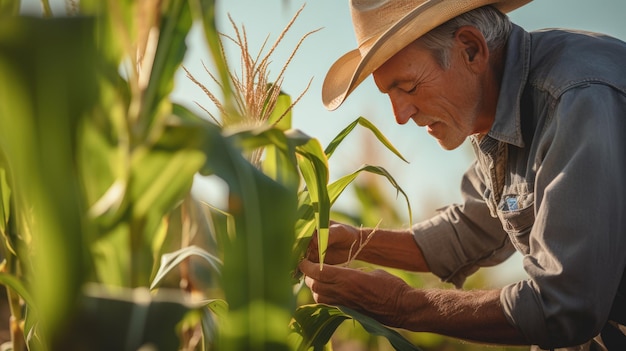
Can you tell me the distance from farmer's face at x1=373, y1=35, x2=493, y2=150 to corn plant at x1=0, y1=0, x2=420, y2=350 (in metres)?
0.89

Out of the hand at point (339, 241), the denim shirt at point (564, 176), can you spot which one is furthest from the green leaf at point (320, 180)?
the hand at point (339, 241)

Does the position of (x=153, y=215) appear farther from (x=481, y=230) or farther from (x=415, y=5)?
(x=481, y=230)

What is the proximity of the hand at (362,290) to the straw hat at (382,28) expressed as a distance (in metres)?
0.52

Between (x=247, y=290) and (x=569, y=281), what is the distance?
2.75 feet

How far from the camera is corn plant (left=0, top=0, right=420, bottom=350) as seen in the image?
77 centimetres

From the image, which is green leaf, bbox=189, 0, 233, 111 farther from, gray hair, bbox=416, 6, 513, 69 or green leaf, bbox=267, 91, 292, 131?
gray hair, bbox=416, 6, 513, 69

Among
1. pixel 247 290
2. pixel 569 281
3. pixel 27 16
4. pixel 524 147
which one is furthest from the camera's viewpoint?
pixel 524 147

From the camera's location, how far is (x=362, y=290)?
5.08ft

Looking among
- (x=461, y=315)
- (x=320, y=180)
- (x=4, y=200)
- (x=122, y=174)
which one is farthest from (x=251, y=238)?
(x=461, y=315)

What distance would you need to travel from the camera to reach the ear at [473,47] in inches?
72.2

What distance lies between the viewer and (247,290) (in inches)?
33.7

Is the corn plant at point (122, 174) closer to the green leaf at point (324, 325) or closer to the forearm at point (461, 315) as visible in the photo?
the green leaf at point (324, 325)

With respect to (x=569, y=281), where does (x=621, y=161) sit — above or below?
above

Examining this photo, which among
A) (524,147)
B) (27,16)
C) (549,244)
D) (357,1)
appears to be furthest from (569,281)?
(27,16)
